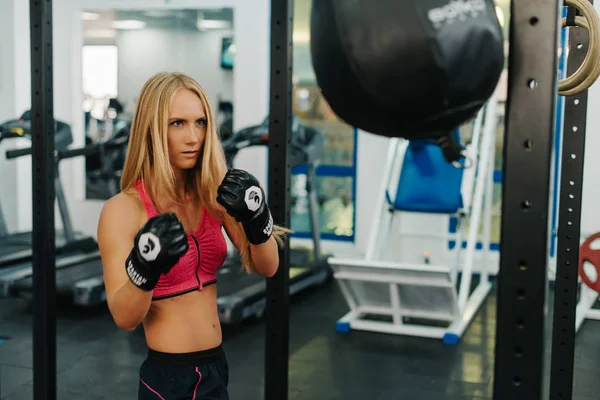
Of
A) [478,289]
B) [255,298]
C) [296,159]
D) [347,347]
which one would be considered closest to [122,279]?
[296,159]

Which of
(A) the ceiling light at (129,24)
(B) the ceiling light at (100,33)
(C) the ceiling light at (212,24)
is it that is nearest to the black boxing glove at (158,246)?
(C) the ceiling light at (212,24)

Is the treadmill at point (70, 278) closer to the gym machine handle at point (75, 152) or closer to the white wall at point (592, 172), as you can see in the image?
the gym machine handle at point (75, 152)

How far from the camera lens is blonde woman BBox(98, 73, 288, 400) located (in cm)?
183

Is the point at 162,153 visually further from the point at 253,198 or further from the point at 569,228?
the point at 569,228

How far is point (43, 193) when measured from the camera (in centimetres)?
249

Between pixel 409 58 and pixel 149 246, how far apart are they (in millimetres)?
818

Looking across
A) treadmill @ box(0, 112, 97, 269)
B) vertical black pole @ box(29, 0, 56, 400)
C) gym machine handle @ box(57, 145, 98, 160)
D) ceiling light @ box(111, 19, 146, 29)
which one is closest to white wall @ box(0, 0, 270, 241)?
ceiling light @ box(111, 19, 146, 29)

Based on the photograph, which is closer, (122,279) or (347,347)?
(122,279)

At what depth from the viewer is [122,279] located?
5.80 feet

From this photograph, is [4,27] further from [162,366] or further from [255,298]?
[162,366]

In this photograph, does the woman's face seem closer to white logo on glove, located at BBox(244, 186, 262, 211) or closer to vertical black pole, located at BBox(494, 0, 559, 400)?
white logo on glove, located at BBox(244, 186, 262, 211)

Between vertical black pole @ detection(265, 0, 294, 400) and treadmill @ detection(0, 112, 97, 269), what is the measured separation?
388 centimetres

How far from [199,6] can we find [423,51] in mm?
6325

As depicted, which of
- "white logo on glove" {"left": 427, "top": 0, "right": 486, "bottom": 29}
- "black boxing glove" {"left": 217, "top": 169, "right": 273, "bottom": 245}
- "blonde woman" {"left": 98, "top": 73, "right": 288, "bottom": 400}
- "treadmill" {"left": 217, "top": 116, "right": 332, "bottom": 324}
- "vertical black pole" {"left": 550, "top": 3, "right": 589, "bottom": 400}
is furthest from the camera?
"treadmill" {"left": 217, "top": 116, "right": 332, "bottom": 324}
